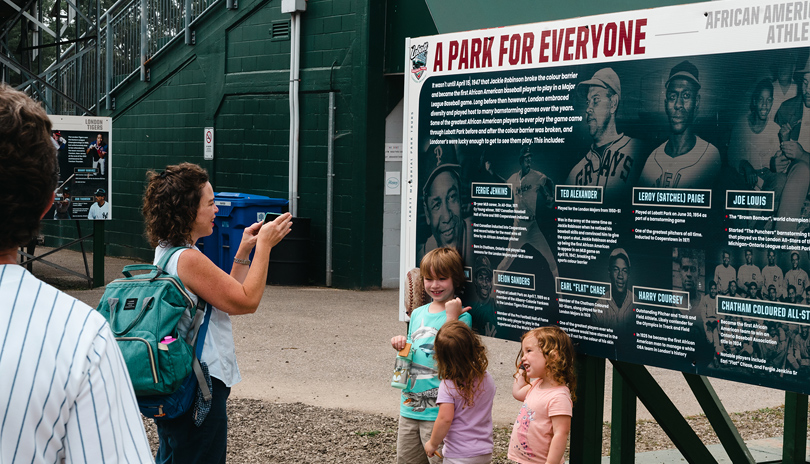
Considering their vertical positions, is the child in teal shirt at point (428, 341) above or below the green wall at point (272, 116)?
below

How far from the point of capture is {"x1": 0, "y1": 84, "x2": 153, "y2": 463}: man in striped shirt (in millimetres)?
1319

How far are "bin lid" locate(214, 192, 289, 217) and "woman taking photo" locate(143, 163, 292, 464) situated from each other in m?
9.48

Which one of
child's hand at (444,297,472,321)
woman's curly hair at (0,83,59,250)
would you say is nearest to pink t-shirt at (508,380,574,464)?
child's hand at (444,297,472,321)

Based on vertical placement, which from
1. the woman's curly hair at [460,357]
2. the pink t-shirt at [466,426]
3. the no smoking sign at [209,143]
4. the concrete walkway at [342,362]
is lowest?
the concrete walkway at [342,362]

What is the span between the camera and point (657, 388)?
370 cm

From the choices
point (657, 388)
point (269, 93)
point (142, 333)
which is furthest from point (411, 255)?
point (269, 93)

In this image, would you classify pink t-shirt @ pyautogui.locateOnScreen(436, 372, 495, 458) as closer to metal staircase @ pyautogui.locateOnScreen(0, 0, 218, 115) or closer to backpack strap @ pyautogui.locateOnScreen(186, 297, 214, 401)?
backpack strap @ pyautogui.locateOnScreen(186, 297, 214, 401)

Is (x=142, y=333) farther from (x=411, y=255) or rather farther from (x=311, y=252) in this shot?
(x=311, y=252)

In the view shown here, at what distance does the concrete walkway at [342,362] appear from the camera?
6625mm

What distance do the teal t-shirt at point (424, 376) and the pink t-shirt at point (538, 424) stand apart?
60 cm

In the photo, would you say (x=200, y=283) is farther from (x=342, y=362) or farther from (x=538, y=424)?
(x=342, y=362)

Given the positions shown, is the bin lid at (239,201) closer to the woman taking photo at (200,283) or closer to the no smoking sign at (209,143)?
the no smoking sign at (209,143)

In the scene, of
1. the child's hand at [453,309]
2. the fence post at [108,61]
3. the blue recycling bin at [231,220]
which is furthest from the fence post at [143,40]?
the child's hand at [453,309]

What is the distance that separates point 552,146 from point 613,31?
53cm
